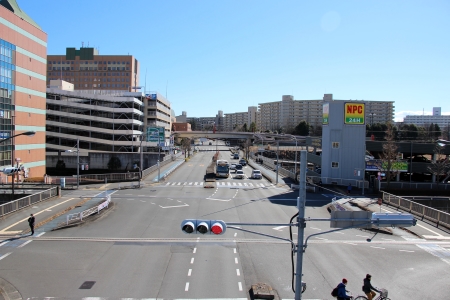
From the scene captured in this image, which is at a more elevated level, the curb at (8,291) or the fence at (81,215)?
the fence at (81,215)

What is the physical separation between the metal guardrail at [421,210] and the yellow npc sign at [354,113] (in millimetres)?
15502

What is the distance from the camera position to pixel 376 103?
196250mm

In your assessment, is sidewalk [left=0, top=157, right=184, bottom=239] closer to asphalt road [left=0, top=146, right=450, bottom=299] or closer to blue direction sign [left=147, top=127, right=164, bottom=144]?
asphalt road [left=0, top=146, right=450, bottom=299]

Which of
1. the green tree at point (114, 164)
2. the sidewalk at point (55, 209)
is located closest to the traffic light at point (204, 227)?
the sidewalk at point (55, 209)

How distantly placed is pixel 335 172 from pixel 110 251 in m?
38.5

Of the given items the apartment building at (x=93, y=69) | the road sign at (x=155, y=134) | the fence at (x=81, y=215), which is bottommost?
the fence at (x=81, y=215)

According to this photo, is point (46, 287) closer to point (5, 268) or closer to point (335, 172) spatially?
point (5, 268)

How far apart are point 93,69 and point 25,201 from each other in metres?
129

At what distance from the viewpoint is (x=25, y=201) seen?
32.0 metres

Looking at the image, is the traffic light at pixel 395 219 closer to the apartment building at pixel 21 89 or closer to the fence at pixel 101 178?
the fence at pixel 101 178

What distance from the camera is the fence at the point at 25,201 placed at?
2849cm

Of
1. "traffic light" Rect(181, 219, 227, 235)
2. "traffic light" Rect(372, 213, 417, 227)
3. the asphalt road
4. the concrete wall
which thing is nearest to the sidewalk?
the asphalt road

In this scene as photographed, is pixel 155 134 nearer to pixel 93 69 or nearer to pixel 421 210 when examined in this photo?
pixel 421 210

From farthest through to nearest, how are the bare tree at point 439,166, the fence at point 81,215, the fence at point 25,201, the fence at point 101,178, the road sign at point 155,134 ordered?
the road sign at point 155,134
the fence at point 101,178
the bare tree at point 439,166
the fence at point 25,201
the fence at point 81,215
